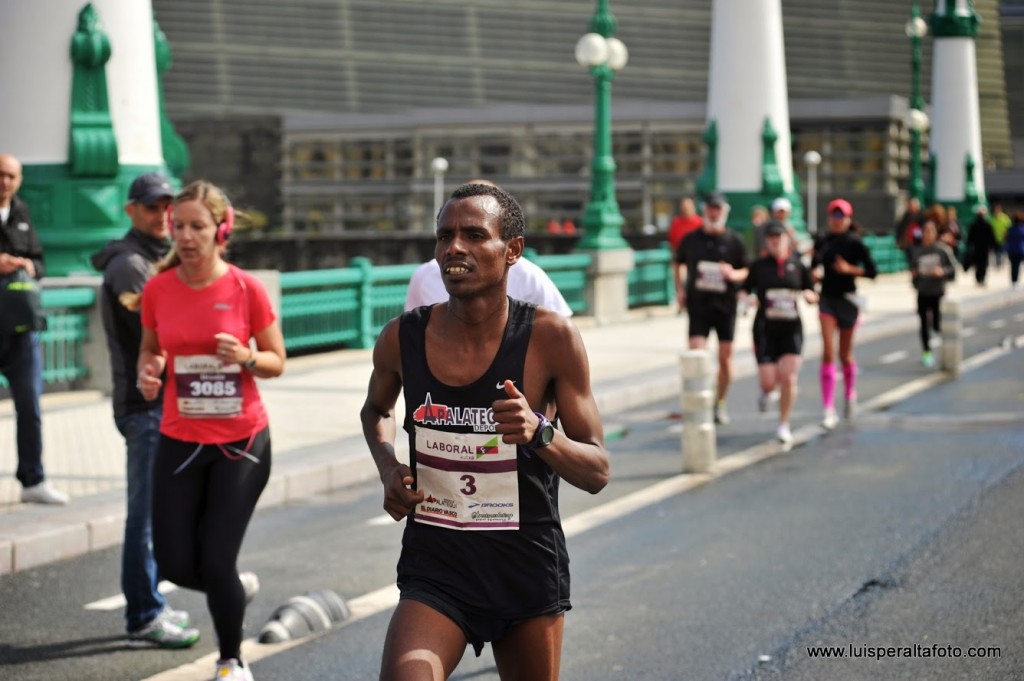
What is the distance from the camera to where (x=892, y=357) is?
2159 centimetres

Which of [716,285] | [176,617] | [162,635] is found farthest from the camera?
[716,285]

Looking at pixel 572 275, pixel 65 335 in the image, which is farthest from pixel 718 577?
pixel 572 275

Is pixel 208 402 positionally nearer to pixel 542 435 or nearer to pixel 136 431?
pixel 136 431

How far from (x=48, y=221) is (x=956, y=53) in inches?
1877

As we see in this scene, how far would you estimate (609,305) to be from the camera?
86.4 feet

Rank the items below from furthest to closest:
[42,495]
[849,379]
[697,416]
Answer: [849,379]
[697,416]
[42,495]

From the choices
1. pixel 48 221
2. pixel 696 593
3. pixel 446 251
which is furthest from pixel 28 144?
pixel 446 251

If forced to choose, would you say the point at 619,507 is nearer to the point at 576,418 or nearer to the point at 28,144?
the point at 576,418

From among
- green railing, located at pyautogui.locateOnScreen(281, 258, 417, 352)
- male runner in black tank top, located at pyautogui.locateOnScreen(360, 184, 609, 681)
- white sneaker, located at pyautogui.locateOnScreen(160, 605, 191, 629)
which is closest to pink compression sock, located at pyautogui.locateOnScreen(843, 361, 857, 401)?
green railing, located at pyautogui.locateOnScreen(281, 258, 417, 352)

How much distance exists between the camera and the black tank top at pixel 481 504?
437 cm

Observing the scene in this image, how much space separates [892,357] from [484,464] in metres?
17.9

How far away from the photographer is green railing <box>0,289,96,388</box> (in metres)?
15.0

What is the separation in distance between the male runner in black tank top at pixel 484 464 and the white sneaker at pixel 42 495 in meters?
5.67

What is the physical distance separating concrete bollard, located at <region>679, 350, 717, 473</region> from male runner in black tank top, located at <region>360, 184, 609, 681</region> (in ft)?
23.7
